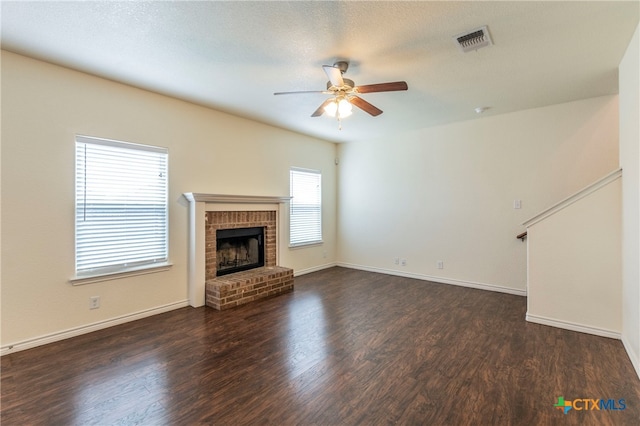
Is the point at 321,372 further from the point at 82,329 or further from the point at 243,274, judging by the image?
the point at 82,329

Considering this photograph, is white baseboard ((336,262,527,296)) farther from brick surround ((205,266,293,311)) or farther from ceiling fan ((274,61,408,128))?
ceiling fan ((274,61,408,128))

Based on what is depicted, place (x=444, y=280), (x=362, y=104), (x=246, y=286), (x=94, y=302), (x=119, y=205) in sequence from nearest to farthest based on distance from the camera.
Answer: (x=362, y=104), (x=94, y=302), (x=119, y=205), (x=246, y=286), (x=444, y=280)

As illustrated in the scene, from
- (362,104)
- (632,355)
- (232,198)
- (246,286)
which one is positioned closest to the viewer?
(632,355)

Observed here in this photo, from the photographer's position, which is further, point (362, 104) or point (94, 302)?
point (94, 302)

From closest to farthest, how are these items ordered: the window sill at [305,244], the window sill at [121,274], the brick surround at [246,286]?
the window sill at [121,274] < the brick surround at [246,286] < the window sill at [305,244]

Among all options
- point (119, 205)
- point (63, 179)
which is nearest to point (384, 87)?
point (119, 205)

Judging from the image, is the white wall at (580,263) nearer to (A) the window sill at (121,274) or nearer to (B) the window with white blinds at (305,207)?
(B) the window with white blinds at (305,207)

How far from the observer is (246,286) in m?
4.02

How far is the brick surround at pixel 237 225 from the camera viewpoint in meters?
4.11

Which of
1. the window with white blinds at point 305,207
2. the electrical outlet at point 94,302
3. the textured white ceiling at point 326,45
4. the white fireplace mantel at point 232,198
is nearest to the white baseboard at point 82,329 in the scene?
the electrical outlet at point 94,302

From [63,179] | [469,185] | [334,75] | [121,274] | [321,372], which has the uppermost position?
[334,75]

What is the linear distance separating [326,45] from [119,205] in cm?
277

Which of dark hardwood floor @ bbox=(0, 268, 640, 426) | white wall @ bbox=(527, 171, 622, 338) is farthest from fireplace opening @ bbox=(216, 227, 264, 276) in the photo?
white wall @ bbox=(527, 171, 622, 338)

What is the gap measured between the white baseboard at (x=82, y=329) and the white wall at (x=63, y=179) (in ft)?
0.05
